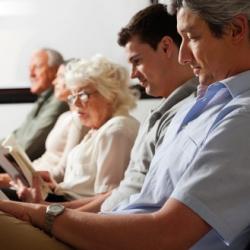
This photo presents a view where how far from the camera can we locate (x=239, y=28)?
131cm

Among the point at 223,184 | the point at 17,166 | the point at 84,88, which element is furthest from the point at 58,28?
the point at 223,184

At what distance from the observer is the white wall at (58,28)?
12.4 feet

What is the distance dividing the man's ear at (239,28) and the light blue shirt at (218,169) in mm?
79

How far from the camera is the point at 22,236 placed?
115 centimetres

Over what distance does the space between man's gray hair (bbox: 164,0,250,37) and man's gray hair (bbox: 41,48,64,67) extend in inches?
93.5

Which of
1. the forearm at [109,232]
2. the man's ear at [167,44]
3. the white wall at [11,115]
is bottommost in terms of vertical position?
the white wall at [11,115]

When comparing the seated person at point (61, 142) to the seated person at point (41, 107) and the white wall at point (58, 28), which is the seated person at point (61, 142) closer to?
the seated person at point (41, 107)

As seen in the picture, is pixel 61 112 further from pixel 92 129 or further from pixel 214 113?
pixel 214 113

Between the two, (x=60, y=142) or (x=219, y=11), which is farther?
(x=60, y=142)

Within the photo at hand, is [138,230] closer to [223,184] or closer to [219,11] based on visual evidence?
[223,184]

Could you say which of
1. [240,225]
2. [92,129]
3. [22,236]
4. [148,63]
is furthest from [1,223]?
[92,129]

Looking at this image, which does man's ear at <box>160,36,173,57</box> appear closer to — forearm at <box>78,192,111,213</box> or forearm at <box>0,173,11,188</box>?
forearm at <box>78,192,111,213</box>

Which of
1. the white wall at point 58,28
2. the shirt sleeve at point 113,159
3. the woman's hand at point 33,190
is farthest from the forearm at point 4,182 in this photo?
the white wall at point 58,28

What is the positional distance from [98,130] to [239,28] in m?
1.23
